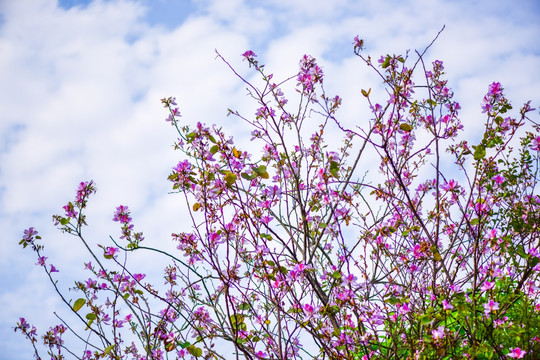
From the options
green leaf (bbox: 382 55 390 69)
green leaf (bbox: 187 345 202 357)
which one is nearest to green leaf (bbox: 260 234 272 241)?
green leaf (bbox: 187 345 202 357)

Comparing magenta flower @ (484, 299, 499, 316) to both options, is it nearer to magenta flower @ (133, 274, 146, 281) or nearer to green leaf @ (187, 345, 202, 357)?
green leaf @ (187, 345, 202, 357)

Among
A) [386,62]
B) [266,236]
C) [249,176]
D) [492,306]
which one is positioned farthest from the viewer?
[386,62]

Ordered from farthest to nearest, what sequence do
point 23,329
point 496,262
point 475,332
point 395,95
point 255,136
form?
point 23,329 < point 255,136 < point 395,95 < point 496,262 < point 475,332

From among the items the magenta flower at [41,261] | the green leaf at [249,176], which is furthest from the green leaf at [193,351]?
the magenta flower at [41,261]

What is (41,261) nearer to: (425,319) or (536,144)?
(425,319)

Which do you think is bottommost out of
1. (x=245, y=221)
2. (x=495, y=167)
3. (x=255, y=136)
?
(x=245, y=221)

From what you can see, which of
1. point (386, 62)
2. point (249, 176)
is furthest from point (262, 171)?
point (386, 62)

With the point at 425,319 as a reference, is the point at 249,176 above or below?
above

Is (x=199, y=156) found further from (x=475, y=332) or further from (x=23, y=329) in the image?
(x=23, y=329)

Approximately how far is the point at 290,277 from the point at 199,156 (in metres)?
0.90

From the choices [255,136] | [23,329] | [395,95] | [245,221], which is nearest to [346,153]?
[255,136]

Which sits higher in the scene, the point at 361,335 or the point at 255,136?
the point at 255,136

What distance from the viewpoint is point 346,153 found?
14.3 feet

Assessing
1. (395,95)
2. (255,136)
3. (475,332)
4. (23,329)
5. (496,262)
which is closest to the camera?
(475,332)
